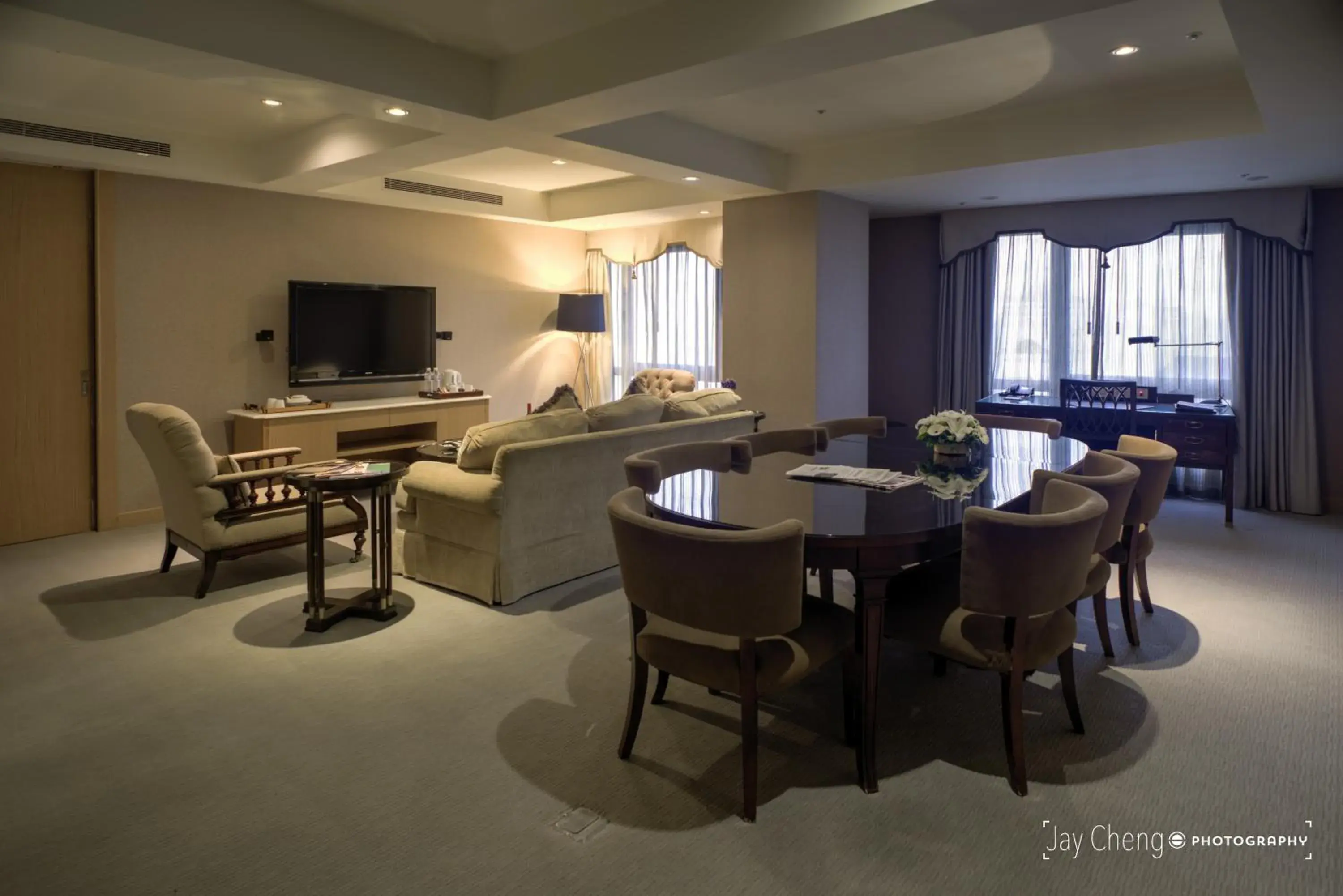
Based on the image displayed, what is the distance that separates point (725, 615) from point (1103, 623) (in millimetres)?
1987

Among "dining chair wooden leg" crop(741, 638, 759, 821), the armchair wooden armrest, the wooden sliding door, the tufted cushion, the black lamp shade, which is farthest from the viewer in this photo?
the black lamp shade


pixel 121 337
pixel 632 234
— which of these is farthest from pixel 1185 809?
pixel 632 234

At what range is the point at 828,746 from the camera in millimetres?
2742

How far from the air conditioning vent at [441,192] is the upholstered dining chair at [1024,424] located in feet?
16.0

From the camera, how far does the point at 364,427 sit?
265 inches

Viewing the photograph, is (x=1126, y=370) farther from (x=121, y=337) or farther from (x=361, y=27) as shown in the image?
(x=121, y=337)

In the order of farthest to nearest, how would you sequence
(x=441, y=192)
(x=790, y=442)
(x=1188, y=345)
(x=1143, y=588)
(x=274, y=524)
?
(x=441, y=192)
(x=1188, y=345)
(x=274, y=524)
(x=790, y=442)
(x=1143, y=588)

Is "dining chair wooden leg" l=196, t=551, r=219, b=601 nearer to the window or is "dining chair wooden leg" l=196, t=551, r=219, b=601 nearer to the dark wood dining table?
the dark wood dining table

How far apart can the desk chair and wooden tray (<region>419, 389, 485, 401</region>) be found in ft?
15.9

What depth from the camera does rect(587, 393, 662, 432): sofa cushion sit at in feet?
15.1

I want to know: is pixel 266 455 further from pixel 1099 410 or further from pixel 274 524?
pixel 1099 410

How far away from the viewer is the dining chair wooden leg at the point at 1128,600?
357 cm

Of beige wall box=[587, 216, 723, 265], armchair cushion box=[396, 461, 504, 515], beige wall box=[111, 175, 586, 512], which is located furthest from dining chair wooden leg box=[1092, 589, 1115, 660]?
beige wall box=[111, 175, 586, 512]

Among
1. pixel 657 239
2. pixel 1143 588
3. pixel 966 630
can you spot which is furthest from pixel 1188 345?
pixel 966 630
